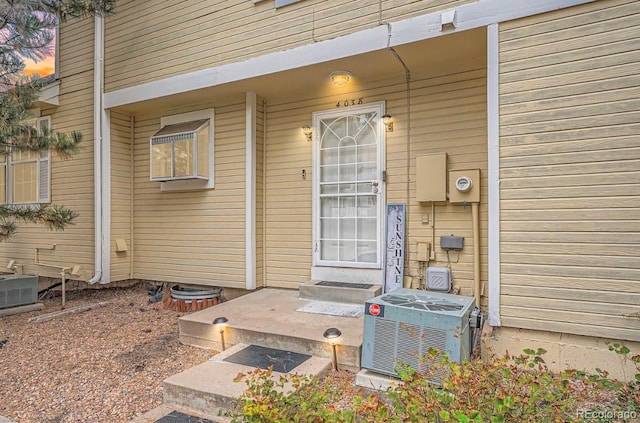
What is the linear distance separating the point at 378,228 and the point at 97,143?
4.76 metres

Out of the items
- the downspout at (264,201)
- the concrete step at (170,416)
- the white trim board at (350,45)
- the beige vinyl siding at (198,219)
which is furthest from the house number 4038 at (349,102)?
the concrete step at (170,416)

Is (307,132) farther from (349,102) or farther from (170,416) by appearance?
(170,416)

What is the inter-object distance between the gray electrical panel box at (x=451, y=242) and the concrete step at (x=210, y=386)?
2.00 meters

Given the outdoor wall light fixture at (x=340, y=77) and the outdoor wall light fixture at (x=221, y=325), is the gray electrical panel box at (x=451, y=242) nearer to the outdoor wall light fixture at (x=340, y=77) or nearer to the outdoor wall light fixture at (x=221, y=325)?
the outdoor wall light fixture at (x=340, y=77)

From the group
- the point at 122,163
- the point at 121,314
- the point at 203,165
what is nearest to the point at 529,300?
the point at 203,165

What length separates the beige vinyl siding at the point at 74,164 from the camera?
251 inches

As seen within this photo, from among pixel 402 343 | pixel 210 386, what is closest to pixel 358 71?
pixel 402 343

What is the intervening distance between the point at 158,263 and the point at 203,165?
191 centimetres

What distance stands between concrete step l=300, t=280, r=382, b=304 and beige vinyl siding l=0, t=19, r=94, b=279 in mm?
3885

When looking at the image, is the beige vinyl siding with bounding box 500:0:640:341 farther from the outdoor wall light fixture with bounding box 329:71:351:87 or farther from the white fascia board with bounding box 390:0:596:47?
the outdoor wall light fixture with bounding box 329:71:351:87

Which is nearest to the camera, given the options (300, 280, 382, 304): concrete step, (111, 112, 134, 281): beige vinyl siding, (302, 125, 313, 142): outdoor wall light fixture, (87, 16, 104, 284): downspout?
(300, 280, 382, 304): concrete step

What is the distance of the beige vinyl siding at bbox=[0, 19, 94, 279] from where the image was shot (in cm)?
638

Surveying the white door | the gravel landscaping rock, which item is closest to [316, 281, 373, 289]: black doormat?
the white door

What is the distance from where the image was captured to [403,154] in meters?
4.69
